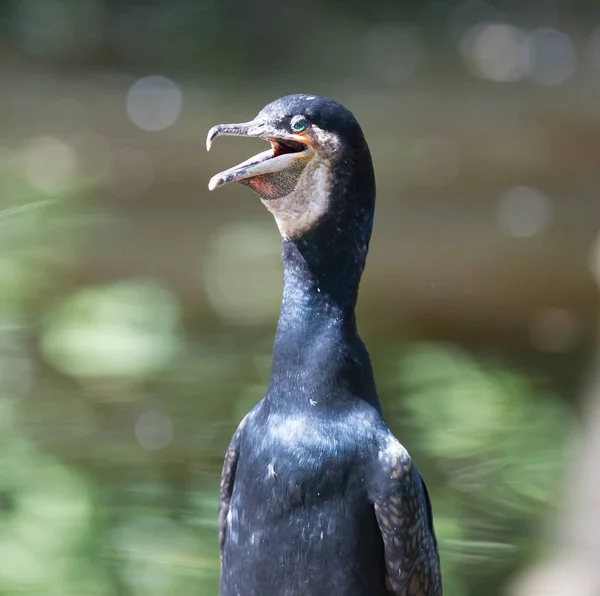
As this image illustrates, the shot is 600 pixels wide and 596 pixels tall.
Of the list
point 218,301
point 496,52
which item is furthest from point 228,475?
point 496,52

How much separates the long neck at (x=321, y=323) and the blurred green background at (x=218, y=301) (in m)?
1.45

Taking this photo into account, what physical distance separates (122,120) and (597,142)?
10.8ft

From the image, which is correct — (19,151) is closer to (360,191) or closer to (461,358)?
Answer: (461,358)

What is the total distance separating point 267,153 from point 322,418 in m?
0.44

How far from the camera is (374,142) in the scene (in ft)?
24.7

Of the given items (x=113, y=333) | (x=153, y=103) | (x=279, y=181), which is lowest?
(x=113, y=333)

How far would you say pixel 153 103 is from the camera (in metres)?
8.80

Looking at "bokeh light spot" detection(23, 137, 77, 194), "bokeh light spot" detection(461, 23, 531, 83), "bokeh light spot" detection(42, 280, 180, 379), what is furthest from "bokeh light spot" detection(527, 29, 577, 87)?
"bokeh light spot" detection(42, 280, 180, 379)

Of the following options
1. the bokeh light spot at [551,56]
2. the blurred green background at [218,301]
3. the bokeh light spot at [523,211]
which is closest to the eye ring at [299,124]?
the blurred green background at [218,301]

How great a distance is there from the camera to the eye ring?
6.12ft

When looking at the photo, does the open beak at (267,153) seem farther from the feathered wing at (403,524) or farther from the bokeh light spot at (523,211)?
the bokeh light spot at (523,211)

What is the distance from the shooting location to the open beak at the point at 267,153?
1823 millimetres

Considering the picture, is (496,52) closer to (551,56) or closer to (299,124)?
(551,56)

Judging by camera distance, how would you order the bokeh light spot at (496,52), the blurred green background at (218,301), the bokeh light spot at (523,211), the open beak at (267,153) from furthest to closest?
the bokeh light spot at (496,52)
the bokeh light spot at (523,211)
the blurred green background at (218,301)
the open beak at (267,153)
